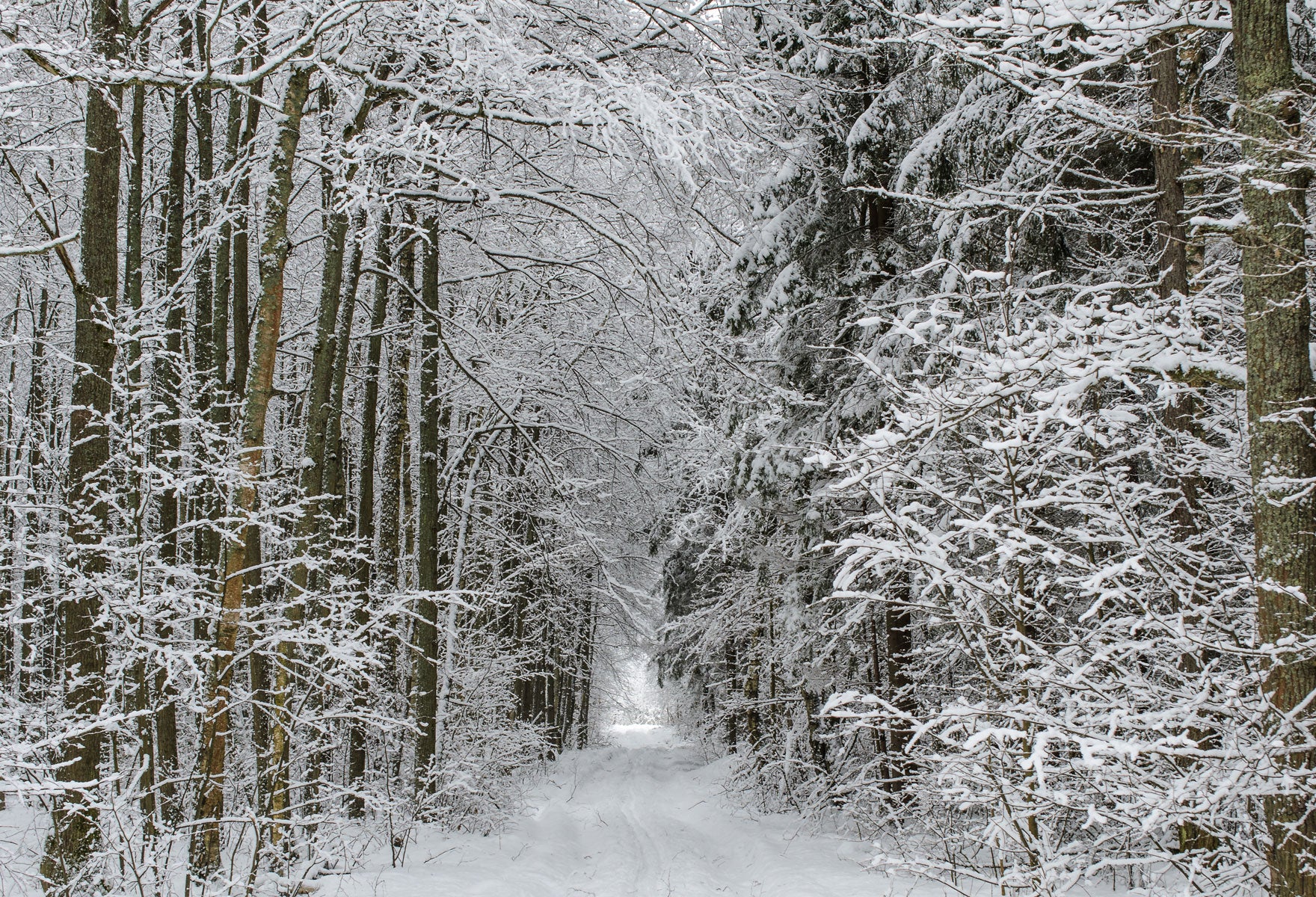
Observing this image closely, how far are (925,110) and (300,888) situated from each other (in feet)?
32.9

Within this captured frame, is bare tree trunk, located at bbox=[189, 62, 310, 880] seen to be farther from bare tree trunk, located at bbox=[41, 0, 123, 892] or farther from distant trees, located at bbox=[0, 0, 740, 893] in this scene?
bare tree trunk, located at bbox=[41, 0, 123, 892]

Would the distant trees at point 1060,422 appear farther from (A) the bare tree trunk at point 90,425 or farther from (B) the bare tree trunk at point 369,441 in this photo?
(A) the bare tree trunk at point 90,425

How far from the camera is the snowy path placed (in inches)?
306

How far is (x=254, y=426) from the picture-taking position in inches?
226

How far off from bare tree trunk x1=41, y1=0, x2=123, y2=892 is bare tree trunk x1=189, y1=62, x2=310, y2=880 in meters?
0.66

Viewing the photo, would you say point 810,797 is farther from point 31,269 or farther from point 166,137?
point 31,269

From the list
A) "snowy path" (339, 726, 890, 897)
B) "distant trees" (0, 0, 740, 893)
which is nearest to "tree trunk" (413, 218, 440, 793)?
"distant trees" (0, 0, 740, 893)

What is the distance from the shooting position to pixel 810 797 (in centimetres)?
1194

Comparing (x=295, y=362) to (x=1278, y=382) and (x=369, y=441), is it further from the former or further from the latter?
(x=1278, y=382)

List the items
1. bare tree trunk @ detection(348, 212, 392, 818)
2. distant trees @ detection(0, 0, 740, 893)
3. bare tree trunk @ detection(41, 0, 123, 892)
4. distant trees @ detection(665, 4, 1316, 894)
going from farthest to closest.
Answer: bare tree trunk @ detection(348, 212, 392, 818)
distant trees @ detection(0, 0, 740, 893)
bare tree trunk @ detection(41, 0, 123, 892)
distant trees @ detection(665, 4, 1316, 894)

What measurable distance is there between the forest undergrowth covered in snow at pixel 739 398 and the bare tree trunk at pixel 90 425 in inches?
1.7

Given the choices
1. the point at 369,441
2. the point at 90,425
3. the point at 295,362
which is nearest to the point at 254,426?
the point at 90,425

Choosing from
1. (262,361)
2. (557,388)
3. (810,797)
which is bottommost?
(810,797)

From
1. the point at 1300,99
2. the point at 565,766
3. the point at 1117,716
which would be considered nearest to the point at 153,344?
the point at 1117,716
